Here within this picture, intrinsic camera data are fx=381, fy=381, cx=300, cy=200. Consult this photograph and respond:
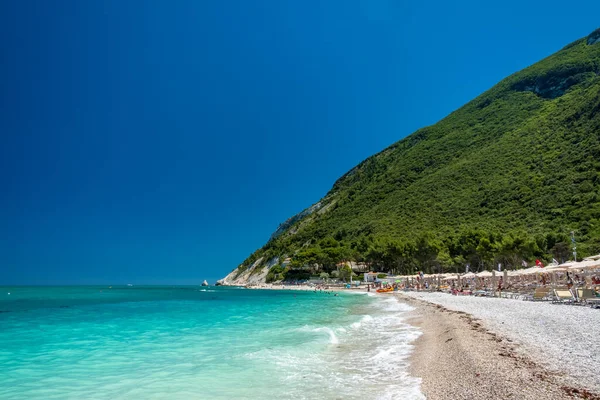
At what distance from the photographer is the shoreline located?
21.8ft

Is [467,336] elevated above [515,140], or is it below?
below

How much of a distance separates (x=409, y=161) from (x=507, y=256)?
6990cm

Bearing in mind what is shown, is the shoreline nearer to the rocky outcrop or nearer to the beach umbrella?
the beach umbrella

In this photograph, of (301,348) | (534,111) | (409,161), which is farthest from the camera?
(409,161)

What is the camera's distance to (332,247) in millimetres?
97875

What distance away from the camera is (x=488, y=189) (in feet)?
270

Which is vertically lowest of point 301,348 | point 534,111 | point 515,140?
point 301,348

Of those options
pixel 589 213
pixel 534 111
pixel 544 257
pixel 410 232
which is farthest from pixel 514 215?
pixel 534 111

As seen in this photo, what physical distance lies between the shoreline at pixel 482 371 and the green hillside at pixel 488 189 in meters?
50.6

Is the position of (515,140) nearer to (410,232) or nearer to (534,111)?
(534,111)

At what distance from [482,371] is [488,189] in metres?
82.9

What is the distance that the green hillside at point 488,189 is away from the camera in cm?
6299

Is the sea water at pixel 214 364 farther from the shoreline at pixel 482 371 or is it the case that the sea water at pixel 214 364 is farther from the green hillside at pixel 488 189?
the green hillside at pixel 488 189

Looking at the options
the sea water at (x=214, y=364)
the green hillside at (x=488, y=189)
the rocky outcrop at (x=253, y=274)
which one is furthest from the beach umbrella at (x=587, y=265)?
the rocky outcrop at (x=253, y=274)
